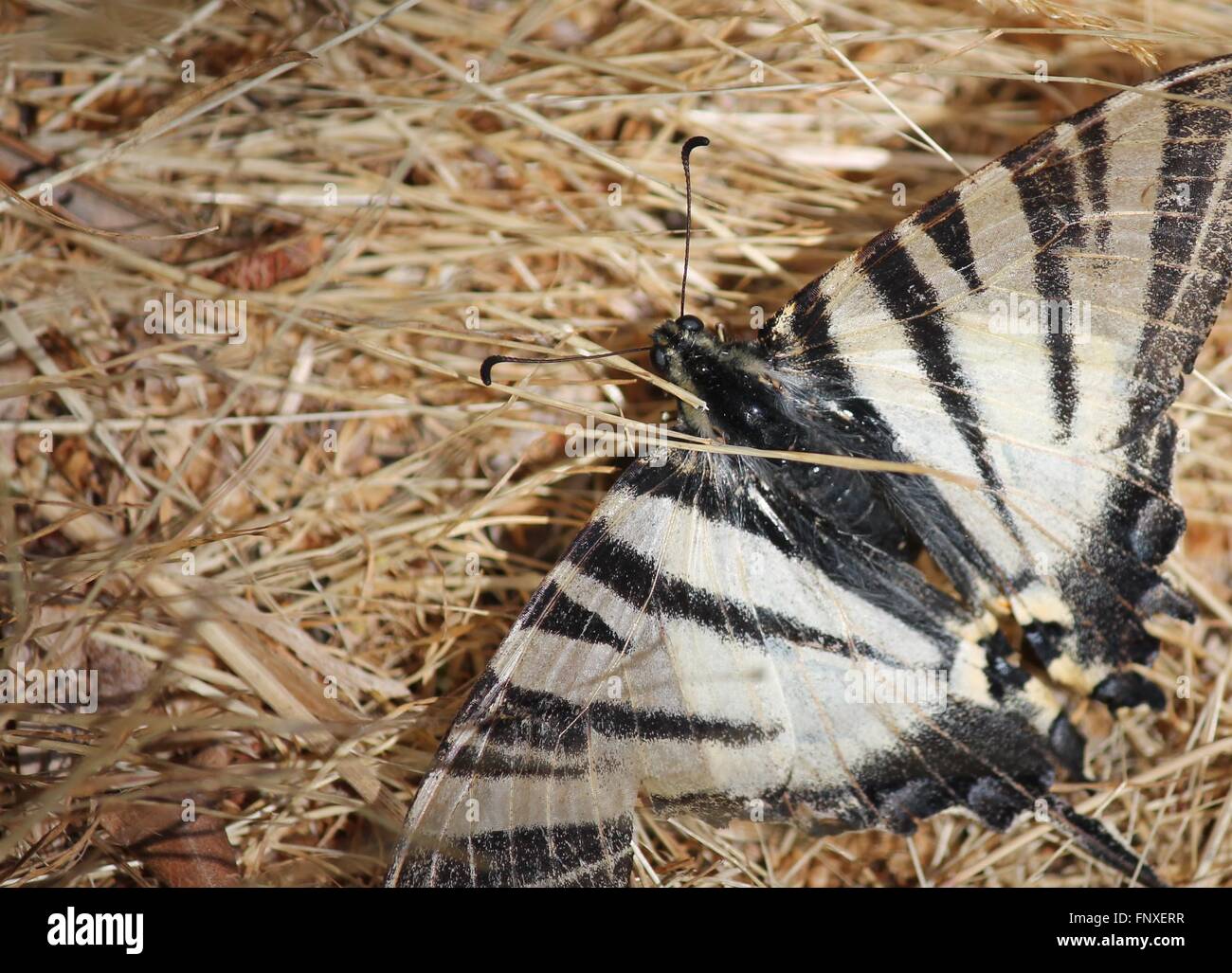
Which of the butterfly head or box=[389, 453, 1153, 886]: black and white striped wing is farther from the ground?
the butterfly head

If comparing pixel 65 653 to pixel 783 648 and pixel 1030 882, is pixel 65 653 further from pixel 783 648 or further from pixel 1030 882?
pixel 1030 882

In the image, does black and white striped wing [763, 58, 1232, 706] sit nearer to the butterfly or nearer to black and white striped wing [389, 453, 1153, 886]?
the butterfly

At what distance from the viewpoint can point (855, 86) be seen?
7.18 feet

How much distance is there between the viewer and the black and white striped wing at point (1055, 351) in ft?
5.36

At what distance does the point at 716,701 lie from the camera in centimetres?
168

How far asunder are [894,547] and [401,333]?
125 centimetres

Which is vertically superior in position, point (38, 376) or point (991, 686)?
point (38, 376)

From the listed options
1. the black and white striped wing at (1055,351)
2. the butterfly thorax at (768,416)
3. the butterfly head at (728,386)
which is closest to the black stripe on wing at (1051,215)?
the black and white striped wing at (1055,351)

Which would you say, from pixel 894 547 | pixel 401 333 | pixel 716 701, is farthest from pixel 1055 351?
pixel 401 333

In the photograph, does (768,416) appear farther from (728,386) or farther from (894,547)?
(894,547)

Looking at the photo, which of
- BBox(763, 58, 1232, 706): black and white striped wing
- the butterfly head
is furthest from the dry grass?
BBox(763, 58, 1232, 706): black and white striped wing

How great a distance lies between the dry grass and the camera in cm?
199

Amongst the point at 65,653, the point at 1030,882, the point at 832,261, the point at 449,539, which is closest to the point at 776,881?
the point at 1030,882

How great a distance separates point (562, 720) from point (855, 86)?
66.7 inches
